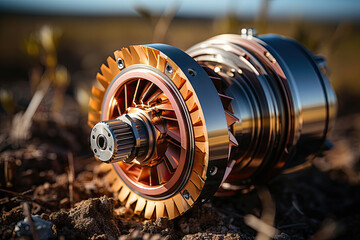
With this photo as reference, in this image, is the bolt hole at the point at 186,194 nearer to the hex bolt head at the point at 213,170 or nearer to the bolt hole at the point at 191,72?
the hex bolt head at the point at 213,170

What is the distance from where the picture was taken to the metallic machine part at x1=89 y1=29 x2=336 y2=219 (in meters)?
1.00

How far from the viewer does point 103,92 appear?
130 cm

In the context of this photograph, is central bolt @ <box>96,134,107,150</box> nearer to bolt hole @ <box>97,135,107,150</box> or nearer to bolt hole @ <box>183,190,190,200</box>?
bolt hole @ <box>97,135,107,150</box>

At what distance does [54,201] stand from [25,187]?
216 millimetres

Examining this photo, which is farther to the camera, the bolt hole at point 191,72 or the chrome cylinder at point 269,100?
the chrome cylinder at point 269,100

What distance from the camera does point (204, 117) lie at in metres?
0.96

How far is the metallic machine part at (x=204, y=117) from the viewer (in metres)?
1.00

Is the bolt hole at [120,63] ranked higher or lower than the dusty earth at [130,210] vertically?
higher

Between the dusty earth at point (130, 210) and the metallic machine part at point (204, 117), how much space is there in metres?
0.10

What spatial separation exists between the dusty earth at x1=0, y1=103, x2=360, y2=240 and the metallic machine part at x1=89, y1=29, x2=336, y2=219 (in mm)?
104

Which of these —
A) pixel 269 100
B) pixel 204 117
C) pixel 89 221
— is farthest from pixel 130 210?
pixel 269 100

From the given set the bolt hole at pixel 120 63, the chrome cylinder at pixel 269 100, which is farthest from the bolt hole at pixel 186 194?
the bolt hole at pixel 120 63

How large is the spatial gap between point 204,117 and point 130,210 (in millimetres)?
551

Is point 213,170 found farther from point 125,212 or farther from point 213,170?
point 125,212
